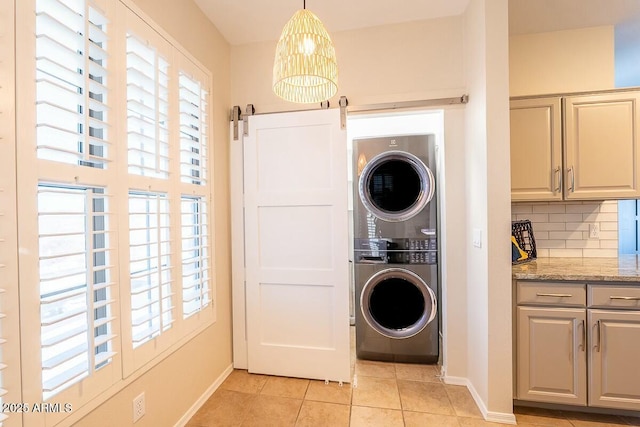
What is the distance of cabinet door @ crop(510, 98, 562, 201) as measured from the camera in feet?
6.64

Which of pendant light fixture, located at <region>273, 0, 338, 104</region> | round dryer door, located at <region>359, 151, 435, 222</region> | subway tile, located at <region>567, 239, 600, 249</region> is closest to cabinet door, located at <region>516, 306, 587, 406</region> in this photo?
subway tile, located at <region>567, 239, 600, 249</region>

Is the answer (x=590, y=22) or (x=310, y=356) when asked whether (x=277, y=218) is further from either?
(x=590, y=22)

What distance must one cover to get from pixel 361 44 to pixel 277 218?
1.53 meters

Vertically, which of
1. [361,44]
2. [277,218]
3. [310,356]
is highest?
[361,44]

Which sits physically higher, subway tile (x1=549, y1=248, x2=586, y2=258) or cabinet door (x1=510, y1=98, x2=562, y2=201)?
cabinet door (x1=510, y1=98, x2=562, y2=201)

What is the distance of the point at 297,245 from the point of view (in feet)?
7.42

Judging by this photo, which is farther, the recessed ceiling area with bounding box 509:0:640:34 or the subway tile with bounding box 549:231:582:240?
the subway tile with bounding box 549:231:582:240

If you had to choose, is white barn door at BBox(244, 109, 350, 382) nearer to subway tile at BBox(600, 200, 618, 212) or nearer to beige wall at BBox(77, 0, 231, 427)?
beige wall at BBox(77, 0, 231, 427)

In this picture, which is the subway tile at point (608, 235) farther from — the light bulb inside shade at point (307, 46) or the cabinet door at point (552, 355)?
the light bulb inside shade at point (307, 46)

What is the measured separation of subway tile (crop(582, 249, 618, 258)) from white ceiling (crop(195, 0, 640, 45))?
1.75 m

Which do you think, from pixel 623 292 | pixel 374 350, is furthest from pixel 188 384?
pixel 623 292

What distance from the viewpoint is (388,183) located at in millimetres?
2479

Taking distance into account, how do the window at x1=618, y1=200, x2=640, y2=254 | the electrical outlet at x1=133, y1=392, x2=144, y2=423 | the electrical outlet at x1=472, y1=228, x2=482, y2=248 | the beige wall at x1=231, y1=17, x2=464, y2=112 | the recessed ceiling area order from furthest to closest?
the window at x1=618, y1=200, x2=640, y2=254 < the beige wall at x1=231, y1=17, x2=464, y2=112 < the recessed ceiling area < the electrical outlet at x1=472, y1=228, x2=482, y2=248 < the electrical outlet at x1=133, y1=392, x2=144, y2=423

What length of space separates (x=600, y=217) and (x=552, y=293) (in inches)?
41.8
